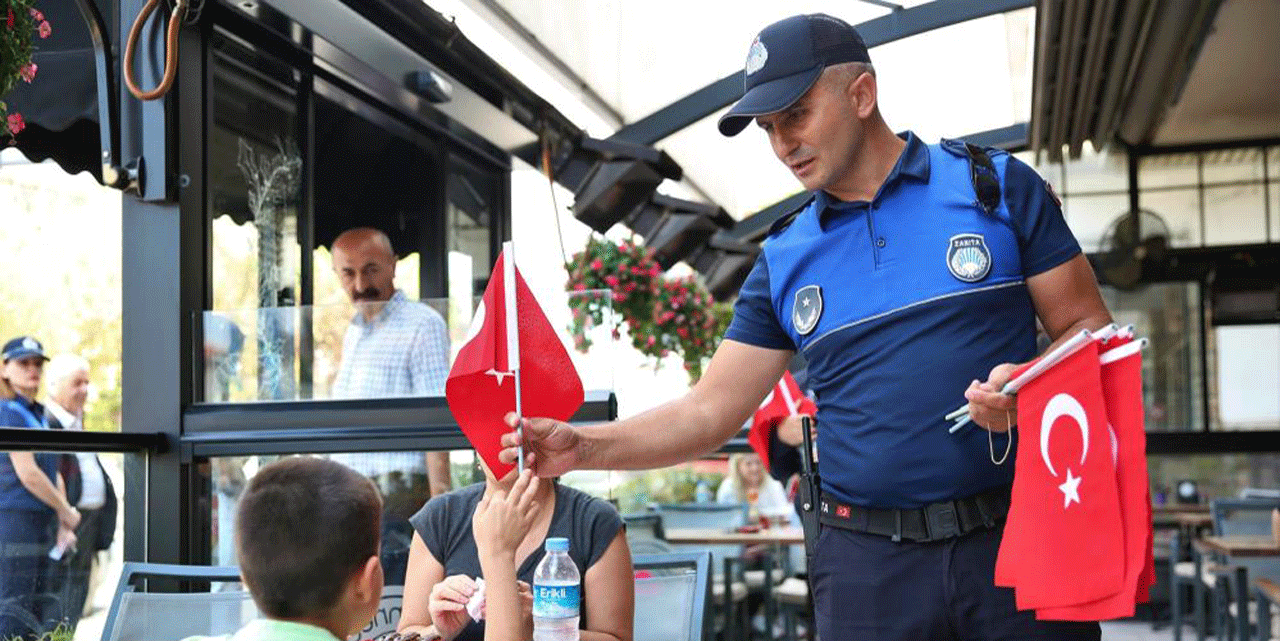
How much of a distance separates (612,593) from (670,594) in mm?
258

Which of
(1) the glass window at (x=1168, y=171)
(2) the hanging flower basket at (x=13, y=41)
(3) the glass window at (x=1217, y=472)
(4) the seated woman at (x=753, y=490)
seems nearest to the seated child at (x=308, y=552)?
(2) the hanging flower basket at (x=13, y=41)

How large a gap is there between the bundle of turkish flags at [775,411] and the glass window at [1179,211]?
25.4ft

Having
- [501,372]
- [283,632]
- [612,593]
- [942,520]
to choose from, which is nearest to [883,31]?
[612,593]

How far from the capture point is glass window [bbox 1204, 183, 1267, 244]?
1228cm

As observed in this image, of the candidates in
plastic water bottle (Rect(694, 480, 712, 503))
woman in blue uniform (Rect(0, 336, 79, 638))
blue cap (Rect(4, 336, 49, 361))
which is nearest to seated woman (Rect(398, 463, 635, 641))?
woman in blue uniform (Rect(0, 336, 79, 638))

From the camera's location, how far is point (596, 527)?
10.5 feet

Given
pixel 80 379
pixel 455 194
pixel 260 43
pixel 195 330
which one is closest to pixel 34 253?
pixel 80 379

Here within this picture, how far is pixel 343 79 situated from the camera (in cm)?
689

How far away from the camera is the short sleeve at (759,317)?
249 cm

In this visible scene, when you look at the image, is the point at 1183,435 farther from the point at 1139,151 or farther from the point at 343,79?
the point at 343,79

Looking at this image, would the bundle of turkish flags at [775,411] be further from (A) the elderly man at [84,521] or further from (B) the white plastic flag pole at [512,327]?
(B) the white plastic flag pole at [512,327]

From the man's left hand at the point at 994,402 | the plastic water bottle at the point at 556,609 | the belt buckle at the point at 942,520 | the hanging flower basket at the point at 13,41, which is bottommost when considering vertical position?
the plastic water bottle at the point at 556,609

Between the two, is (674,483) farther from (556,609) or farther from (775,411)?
(556,609)

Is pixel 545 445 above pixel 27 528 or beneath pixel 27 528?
above
